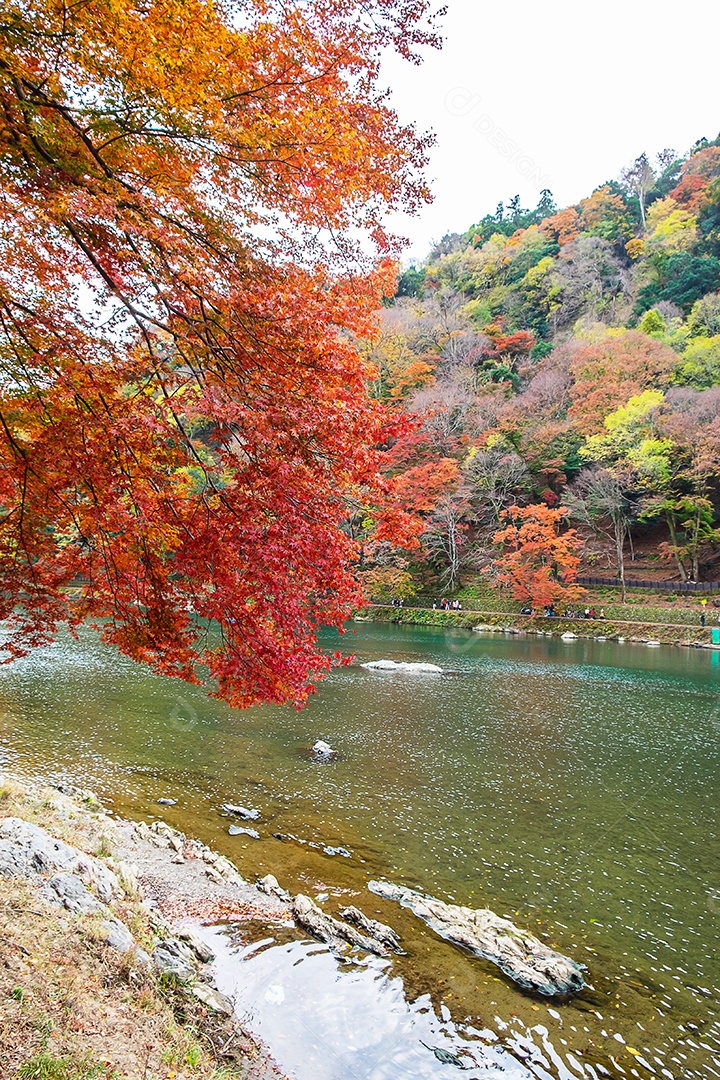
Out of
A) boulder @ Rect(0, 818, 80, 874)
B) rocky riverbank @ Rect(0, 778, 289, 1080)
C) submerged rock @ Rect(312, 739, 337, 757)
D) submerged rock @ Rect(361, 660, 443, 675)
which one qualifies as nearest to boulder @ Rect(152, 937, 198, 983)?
rocky riverbank @ Rect(0, 778, 289, 1080)

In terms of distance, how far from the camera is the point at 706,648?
27.8 m

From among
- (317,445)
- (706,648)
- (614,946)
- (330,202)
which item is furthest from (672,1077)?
(706,648)

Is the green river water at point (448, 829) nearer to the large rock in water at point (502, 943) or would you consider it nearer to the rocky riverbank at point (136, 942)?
the large rock in water at point (502, 943)

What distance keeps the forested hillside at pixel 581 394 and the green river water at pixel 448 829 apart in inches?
533

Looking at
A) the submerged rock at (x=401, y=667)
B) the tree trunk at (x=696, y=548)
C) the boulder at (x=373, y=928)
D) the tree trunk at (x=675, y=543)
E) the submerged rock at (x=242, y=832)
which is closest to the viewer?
the boulder at (x=373, y=928)

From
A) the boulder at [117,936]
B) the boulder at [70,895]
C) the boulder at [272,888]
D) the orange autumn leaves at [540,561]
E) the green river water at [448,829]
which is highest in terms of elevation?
the orange autumn leaves at [540,561]

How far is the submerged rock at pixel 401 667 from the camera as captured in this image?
71.4 ft

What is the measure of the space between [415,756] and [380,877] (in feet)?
16.6

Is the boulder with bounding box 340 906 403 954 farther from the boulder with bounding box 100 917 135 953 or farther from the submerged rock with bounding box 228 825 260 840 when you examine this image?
the boulder with bounding box 100 917 135 953

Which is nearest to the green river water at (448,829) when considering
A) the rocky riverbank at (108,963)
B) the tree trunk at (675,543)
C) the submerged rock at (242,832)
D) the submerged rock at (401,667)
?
the submerged rock at (242,832)

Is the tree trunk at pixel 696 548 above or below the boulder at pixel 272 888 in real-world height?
above

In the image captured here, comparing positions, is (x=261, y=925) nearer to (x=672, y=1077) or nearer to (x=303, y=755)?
(x=672, y=1077)

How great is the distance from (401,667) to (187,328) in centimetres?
1889

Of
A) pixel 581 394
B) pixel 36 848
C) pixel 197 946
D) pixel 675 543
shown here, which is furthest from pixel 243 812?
pixel 581 394
